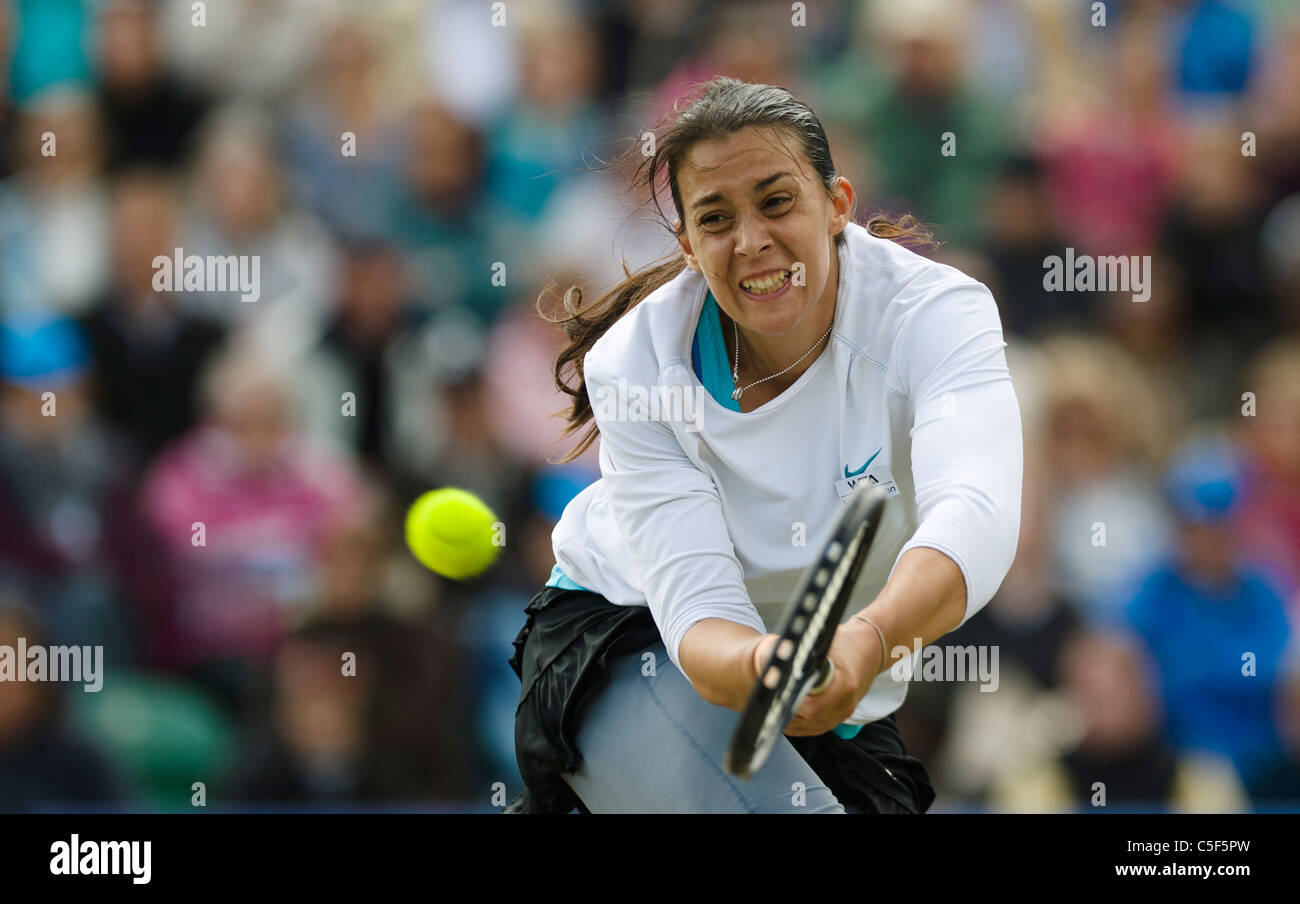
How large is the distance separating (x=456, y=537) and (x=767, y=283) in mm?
1337

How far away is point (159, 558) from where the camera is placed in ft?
14.2

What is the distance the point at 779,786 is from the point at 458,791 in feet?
5.77

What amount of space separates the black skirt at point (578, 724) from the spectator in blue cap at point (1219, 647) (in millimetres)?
1669

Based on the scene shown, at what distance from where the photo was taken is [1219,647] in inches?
164

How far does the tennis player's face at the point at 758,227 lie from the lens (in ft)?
7.74

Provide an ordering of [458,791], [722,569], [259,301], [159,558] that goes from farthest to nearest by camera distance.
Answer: [259,301]
[159,558]
[458,791]
[722,569]

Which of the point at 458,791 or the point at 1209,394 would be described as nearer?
the point at 458,791

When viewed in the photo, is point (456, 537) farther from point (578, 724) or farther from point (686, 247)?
point (686, 247)

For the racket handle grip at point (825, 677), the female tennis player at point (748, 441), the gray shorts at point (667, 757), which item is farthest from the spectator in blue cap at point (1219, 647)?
the racket handle grip at point (825, 677)

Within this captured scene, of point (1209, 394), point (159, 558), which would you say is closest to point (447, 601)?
point (159, 558)

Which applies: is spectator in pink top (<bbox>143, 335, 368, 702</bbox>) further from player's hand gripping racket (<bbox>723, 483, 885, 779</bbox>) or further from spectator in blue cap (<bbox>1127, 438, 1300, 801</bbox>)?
player's hand gripping racket (<bbox>723, 483, 885, 779</bbox>)

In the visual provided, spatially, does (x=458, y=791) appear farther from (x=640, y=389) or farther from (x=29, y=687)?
(x=640, y=389)

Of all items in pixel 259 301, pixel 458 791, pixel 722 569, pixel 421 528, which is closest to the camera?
pixel 722 569

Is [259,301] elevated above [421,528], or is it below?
above
